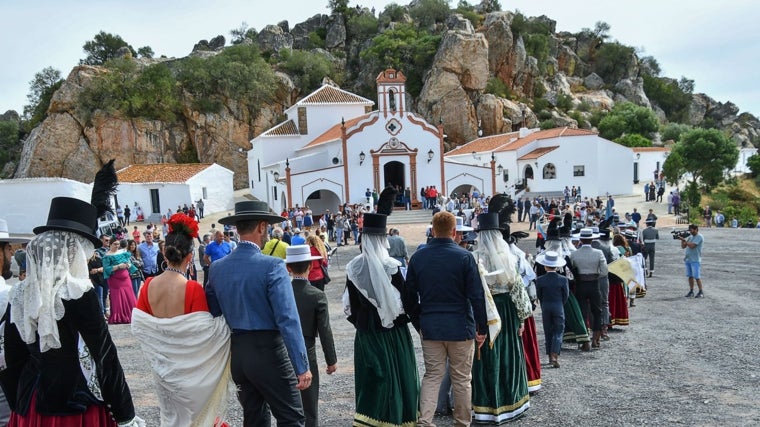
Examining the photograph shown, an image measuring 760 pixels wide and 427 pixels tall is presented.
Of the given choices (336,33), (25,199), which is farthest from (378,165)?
(336,33)

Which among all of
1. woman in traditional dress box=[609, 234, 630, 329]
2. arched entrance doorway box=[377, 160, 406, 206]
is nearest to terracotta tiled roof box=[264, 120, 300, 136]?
arched entrance doorway box=[377, 160, 406, 206]

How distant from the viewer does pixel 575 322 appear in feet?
27.7

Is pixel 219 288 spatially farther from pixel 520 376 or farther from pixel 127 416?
pixel 520 376

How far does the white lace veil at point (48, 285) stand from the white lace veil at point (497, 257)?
3.76 m

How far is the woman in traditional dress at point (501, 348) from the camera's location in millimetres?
5734

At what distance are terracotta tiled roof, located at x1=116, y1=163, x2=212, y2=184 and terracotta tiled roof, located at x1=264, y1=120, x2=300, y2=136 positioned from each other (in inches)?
228

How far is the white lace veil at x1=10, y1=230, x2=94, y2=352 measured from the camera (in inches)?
133

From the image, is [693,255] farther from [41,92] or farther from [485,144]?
[41,92]

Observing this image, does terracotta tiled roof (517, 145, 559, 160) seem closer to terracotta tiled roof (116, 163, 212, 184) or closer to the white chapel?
the white chapel

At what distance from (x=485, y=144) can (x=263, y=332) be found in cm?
4525

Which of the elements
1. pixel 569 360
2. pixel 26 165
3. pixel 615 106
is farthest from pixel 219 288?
pixel 615 106

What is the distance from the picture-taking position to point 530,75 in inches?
2362

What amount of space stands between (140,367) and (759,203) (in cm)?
4512

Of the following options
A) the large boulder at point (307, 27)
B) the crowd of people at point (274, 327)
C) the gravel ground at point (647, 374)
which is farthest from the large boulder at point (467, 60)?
the crowd of people at point (274, 327)
